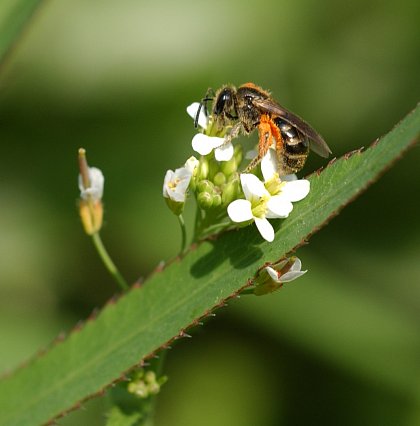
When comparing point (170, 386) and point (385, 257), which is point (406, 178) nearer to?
point (385, 257)

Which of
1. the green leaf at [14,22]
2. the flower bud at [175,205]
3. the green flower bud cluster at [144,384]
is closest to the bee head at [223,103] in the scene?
the flower bud at [175,205]

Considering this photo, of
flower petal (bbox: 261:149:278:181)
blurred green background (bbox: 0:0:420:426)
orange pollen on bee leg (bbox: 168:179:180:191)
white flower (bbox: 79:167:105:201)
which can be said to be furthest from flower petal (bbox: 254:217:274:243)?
blurred green background (bbox: 0:0:420:426)

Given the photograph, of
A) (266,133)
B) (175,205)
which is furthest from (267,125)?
(175,205)

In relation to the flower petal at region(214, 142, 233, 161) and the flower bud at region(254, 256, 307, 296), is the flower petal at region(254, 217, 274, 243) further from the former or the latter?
the flower petal at region(214, 142, 233, 161)

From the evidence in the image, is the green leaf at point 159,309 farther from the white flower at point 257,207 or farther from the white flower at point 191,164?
the white flower at point 191,164

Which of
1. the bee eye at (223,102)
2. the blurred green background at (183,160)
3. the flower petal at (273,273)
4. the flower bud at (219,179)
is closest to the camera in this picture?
the flower petal at (273,273)

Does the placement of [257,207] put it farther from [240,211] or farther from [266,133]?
[266,133]
